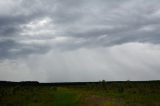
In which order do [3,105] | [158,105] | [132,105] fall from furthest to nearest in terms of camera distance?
[3,105] < [158,105] < [132,105]

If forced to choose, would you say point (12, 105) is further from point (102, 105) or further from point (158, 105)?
point (158, 105)

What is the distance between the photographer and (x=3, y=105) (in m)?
A: 44.8

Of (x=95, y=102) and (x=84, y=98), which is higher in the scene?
(x=84, y=98)

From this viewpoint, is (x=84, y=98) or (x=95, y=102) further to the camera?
(x=84, y=98)

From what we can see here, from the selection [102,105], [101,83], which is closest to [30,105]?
[102,105]

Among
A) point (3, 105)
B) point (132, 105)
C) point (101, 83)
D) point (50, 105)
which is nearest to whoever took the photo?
point (132, 105)

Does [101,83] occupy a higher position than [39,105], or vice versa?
[101,83]

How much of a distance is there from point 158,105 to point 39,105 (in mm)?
15263

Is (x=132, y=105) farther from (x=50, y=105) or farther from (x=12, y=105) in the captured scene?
(x=12, y=105)

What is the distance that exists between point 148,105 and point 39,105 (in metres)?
14.1

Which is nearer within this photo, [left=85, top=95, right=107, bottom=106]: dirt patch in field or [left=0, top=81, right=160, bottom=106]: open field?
[left=85, top=95, right=107, bottom=106]: dirt patch in field

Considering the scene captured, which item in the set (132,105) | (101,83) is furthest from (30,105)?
(101,83)

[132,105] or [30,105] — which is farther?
[30,105]

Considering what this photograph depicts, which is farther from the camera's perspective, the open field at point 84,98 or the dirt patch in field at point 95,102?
the open field at point 84,98
